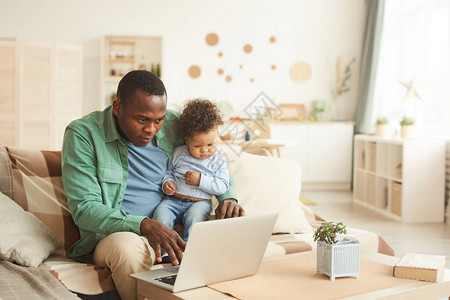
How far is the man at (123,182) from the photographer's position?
175 centimetres

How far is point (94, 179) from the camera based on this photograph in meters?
1.93

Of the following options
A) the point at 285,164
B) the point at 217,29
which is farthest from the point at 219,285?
the point at 217,29

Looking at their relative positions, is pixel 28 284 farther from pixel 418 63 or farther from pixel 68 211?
pixel 418 63

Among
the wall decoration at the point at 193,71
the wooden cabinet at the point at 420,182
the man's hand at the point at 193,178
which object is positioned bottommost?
the wooden cabinet at the point at 420,182

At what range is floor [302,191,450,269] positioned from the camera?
13.3 ft

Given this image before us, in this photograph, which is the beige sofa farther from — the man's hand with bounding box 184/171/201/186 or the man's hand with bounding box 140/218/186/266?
the man's hand with bounding box 184/171/201/186

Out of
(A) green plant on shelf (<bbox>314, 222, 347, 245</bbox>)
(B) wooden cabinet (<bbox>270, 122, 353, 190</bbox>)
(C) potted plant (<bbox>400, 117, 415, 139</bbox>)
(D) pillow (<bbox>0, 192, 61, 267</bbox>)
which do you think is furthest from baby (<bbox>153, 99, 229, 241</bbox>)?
(B) wooden cabinet (<bbox>270, 122, 353, 190</bbox>)

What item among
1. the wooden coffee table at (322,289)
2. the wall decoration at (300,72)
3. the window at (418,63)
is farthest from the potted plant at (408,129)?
the wooden coffee table at (322,289)

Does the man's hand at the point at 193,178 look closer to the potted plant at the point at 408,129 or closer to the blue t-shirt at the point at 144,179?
the blue t-shirt at the point at 144,179

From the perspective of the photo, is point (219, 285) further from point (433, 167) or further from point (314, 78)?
point (314, 78)

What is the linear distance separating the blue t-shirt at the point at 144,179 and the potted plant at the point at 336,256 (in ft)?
2.44

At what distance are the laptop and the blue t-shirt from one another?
1.40 feet

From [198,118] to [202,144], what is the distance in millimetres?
111

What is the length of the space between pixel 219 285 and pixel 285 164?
1.12 meters
